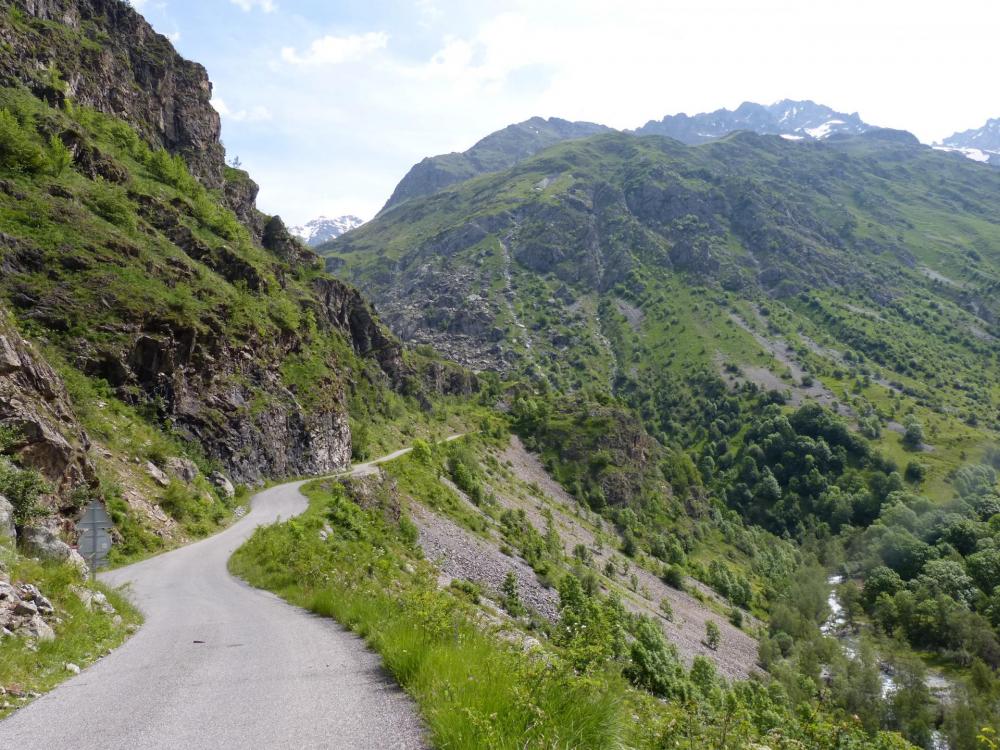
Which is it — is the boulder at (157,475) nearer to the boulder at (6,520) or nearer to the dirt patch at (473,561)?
the dirt patch at (473,561)

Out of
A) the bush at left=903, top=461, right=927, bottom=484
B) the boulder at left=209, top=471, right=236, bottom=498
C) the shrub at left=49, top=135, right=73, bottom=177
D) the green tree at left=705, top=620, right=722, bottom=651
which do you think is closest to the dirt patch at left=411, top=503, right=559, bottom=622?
the boulder at left=209, top=471, right=236, bottom=498

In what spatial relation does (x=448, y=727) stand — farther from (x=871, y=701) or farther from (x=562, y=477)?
(x=562, y=477)

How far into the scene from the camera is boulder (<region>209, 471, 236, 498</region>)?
130ft

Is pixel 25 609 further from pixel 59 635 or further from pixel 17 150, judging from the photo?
pixel 17 150

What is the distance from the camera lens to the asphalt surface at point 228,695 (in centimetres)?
691

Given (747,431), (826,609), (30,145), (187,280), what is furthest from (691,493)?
(30,145)

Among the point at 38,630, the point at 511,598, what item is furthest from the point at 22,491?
the point at 511,598

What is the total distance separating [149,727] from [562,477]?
106 metres

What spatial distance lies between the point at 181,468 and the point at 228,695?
31.9m

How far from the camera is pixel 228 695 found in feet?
28.2

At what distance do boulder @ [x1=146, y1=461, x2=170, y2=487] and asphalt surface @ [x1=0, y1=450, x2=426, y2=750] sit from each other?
63.7 feet

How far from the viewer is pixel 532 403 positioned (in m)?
131

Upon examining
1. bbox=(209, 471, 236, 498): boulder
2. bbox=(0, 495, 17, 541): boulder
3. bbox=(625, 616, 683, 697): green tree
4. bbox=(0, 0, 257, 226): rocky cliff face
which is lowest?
bbox=(625, 616, 683, 697): green tree

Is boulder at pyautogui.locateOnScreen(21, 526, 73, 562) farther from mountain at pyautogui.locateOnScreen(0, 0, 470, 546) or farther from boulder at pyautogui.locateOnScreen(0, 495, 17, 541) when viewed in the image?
mountain at pyautogui.locateOnScreen(0, 0, 470, 546)
